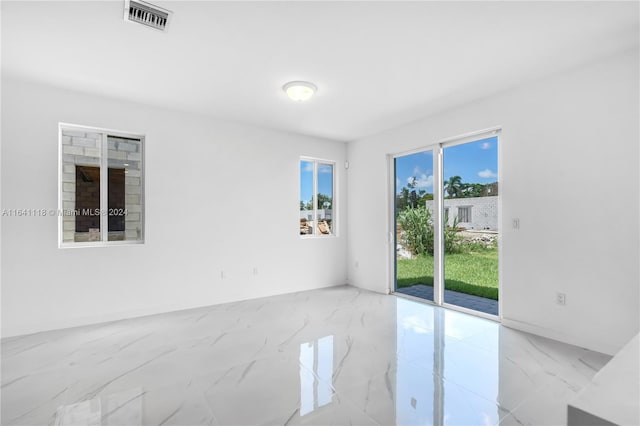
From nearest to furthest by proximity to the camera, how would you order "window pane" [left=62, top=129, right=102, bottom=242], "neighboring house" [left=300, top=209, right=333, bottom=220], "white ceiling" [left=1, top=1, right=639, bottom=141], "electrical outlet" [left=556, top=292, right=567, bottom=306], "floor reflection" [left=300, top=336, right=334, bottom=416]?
1. "floor reflection" [left=300, top=336, right=334, bottom=416]
2. "white ceiling" [left=1, top=1, right=639, bottom=141]
3. "electrical outlet" [left=556, top=292, right=567, bottom=306]
4. "window pane" [left=62, top=129, right=102, bottom=242]
5. "neighboring house" [left=300, top=209, right=333, bottom=220]

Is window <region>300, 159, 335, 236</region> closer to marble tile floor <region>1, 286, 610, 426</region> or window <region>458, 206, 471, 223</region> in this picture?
marble tile floor <region>1, 286, 610, 426</region>

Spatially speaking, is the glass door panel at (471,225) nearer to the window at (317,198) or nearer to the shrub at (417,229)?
the shrub at (417,229)

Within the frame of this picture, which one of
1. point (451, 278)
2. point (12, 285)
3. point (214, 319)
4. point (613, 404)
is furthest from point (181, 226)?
point (613, 404)

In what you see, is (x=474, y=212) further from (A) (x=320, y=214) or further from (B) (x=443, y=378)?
(A) (x=320, y=214)

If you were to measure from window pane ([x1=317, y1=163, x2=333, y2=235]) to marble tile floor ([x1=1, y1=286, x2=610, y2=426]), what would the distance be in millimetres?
2130

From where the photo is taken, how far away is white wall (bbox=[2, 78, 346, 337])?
3.23m

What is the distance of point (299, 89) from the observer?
10.6 ft

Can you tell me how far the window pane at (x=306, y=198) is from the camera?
5320mm

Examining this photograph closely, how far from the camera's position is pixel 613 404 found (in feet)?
2.02

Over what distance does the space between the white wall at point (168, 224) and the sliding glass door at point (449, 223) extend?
124cm

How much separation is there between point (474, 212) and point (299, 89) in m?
2.62

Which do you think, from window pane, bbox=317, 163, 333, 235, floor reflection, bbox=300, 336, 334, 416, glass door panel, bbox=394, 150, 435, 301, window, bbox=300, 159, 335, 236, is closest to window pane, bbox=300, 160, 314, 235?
window, bbox=300, 159, 335, 236

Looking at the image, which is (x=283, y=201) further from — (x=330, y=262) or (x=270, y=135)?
(x=330, y=262)

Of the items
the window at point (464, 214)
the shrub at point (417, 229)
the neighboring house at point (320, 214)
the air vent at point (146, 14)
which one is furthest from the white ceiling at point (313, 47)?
the neighboring house at point (320, 214)
